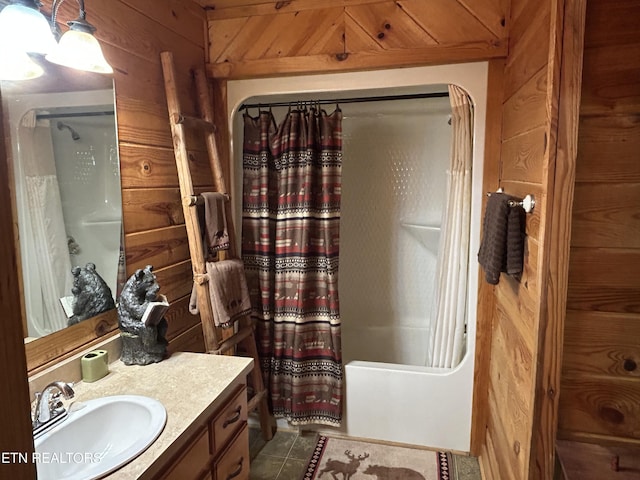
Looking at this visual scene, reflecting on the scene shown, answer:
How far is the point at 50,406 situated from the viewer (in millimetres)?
1210

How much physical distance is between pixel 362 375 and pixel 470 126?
4.60ft

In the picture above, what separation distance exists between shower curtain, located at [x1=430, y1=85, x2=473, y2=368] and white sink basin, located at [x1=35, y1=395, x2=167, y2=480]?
4.89 ft

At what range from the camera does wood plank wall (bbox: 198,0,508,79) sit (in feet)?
6.35

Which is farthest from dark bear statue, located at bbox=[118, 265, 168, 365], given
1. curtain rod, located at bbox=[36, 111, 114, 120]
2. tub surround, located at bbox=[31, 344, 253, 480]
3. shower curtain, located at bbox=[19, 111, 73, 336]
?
curtain rod, located at bbox=[36, 111, 114, 120]

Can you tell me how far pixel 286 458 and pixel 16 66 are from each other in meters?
2.06

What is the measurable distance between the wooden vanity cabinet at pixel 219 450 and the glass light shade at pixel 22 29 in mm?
1195

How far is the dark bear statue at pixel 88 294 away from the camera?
58.6 inches

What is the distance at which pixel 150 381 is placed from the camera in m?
1.47

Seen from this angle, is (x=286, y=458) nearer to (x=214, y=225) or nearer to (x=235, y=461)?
(x=235, y=461)

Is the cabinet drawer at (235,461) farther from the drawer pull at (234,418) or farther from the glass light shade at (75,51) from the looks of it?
the glass light shade at (75,51)

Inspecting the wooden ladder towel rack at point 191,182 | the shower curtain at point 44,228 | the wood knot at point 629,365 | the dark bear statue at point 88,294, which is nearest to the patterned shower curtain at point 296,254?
the wooden ladder towel rack at point 191,182

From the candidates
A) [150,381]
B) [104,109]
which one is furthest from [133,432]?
[104,109]

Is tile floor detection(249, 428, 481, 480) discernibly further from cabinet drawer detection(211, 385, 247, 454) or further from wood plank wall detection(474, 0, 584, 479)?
cabinet drawer detection(211, 385, 247, 454)

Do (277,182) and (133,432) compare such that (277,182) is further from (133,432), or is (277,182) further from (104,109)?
(133,432)
